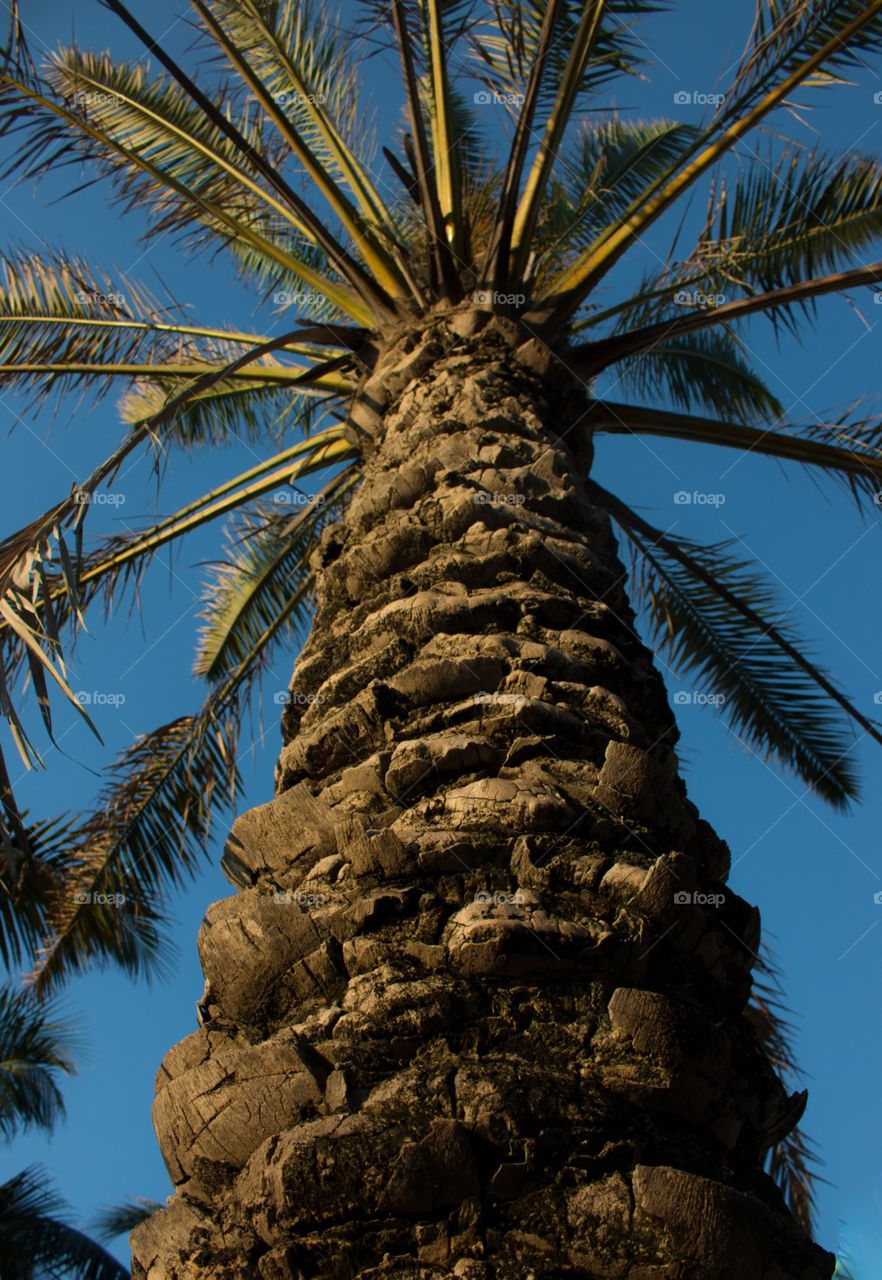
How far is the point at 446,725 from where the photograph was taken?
316 cm

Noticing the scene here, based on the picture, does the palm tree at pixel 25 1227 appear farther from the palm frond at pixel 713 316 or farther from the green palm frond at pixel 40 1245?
the palm frond at pixel 713 316

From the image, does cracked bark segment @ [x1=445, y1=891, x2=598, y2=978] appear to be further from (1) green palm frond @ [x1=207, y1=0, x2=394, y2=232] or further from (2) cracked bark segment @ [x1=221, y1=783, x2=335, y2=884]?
(1) green palm frond @ [x1=207, y1=0, x2=394, y2=232]

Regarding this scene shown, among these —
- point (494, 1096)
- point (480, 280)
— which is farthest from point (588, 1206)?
point (480, 280)

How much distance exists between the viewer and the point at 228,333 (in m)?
7.32

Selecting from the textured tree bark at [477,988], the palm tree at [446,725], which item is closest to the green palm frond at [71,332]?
the palm tree at [446,725]

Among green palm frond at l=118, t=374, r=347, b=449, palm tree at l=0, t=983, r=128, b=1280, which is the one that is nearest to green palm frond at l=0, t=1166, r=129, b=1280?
palm tree at l=0, t=983, r=128, b=1280

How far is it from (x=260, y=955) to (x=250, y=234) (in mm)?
4960

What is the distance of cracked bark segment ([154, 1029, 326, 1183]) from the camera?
7.32 feet

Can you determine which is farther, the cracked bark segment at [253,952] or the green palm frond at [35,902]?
the green palm frond at [35,902]

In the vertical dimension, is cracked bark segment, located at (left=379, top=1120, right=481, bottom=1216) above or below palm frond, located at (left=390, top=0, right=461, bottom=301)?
below

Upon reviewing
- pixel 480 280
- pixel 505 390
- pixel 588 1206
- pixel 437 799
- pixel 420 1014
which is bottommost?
pixel 588 1206

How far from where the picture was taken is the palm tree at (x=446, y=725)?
2.08m

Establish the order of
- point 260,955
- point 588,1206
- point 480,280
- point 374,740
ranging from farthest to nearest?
point 480,280, point 374,740, point 260,955, point 588,1206

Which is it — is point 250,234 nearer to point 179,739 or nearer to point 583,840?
point 179,739
